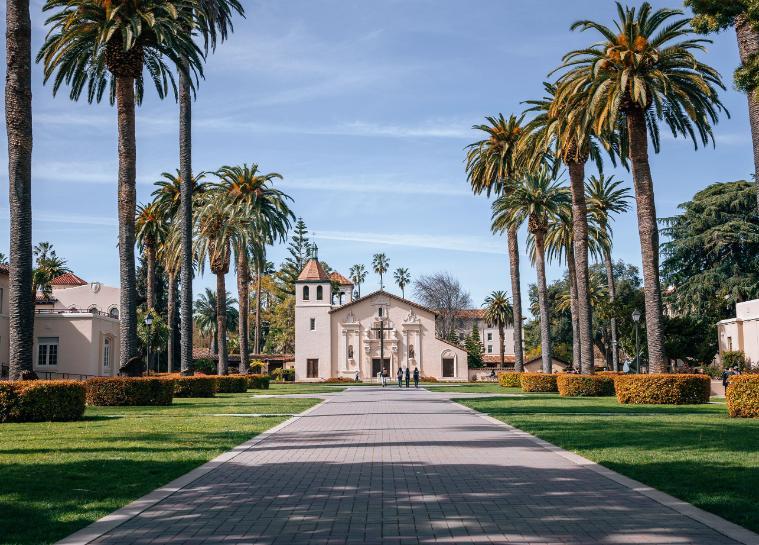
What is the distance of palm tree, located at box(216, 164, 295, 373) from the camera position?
4706cm

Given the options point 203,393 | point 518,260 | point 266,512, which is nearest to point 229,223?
point 203,393

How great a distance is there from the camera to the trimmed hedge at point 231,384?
40.5 metres

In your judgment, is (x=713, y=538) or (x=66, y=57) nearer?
(x=713, y=538)

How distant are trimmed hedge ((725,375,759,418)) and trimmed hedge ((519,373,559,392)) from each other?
21.4 metres

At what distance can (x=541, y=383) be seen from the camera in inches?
1631

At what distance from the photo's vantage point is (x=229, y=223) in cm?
4469

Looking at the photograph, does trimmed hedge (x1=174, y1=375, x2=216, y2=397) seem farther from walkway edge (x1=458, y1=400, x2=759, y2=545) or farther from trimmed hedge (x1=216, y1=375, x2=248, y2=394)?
walkway edge (x1=458, y1=400, x2=759, y2=545)

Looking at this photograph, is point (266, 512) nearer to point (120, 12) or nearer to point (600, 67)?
point (120, 12)

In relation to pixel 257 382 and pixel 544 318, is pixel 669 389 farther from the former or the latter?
pixel 257 382

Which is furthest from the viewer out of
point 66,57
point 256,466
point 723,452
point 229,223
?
point 229,223

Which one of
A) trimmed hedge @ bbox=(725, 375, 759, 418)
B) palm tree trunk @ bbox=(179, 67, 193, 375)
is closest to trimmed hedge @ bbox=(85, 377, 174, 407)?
palm tree trunk @ bbox=(179, 67, 193, 375)

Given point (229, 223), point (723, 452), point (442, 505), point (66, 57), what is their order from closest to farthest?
point (442, 505) → point (723, 452) → point (66, 57) → point (229, 223)

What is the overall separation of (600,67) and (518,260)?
2195 centimetres

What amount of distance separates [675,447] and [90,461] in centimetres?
926
